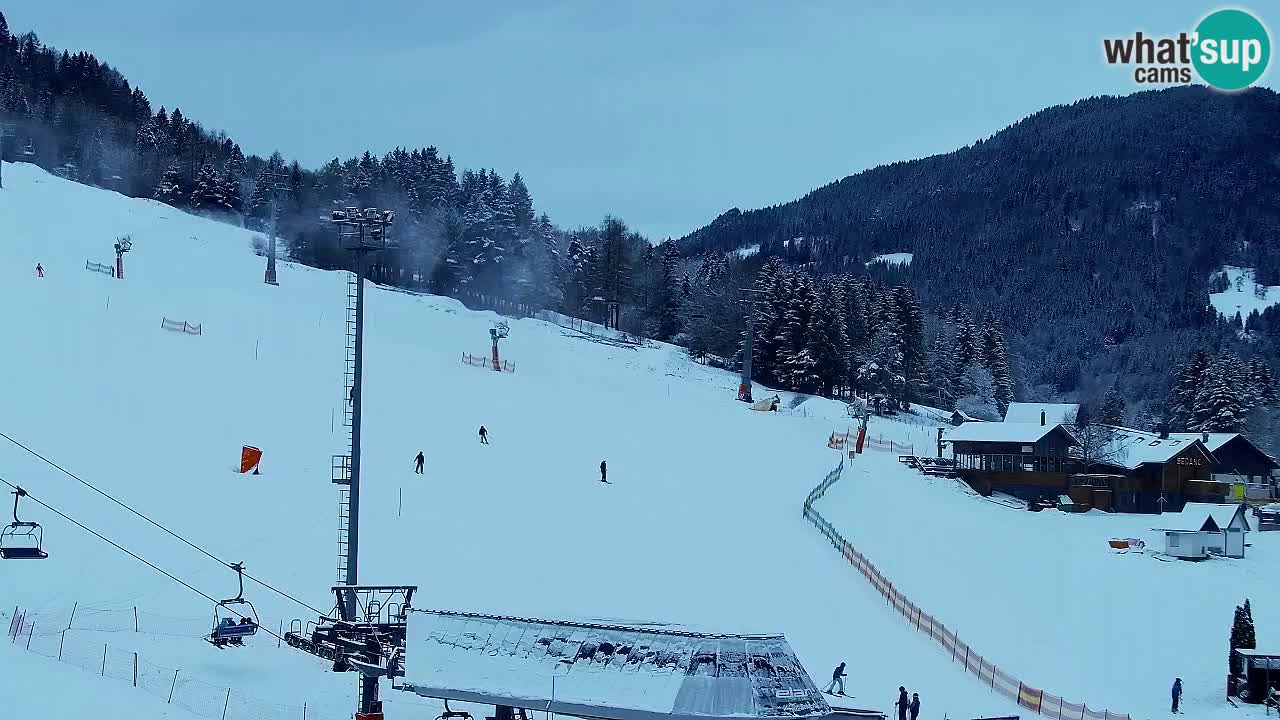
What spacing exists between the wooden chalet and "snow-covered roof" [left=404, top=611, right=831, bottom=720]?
161 feet

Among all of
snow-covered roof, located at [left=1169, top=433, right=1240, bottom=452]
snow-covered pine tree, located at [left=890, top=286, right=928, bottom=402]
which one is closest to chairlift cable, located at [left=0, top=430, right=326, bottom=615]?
snow-covered roof, located at [left=1169, top=433, right=1240, bottom=452]

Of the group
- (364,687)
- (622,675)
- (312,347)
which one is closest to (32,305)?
(312,347)

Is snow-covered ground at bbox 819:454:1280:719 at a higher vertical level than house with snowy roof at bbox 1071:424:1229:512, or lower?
lower

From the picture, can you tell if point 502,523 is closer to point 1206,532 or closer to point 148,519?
point 148,519

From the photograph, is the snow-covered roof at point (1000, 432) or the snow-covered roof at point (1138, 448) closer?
the snow-covered roof at point (1000, 432)

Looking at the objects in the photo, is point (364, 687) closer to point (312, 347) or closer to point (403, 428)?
point (403, 428)

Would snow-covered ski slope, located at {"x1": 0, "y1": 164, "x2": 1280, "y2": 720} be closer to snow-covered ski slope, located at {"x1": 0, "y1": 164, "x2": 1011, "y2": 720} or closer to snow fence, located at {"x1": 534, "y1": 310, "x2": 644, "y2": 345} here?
snow-covered ski slope, located at {"x1": 0, "y1": 164, "x2": 1011, "y2": 720}

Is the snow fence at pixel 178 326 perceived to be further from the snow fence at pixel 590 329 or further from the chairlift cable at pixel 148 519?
the snow fence at pixel 590 329

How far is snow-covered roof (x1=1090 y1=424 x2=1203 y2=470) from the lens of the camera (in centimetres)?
6700

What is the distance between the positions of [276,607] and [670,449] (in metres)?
26.8

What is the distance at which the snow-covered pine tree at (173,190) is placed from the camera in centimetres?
11656

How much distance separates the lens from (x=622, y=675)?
17828 mm

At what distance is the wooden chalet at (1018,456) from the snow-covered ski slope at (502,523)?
16.5 feet

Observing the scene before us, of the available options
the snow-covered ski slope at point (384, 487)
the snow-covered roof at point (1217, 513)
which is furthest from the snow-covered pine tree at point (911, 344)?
the snow-covered roof at point (1217, 513)
